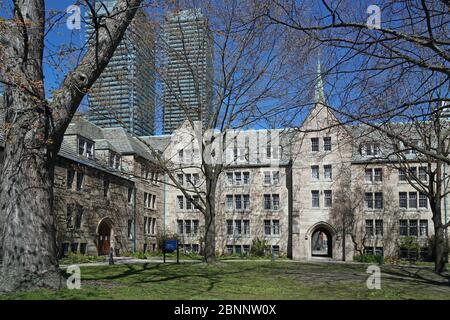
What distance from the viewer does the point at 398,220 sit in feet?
131

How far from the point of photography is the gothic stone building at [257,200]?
113 feet

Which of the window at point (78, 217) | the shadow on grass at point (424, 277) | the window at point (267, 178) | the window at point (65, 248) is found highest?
the window at point (267, 178)

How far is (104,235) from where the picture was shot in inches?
1391

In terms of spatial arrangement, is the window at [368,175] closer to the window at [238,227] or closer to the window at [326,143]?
the window at [326,143]

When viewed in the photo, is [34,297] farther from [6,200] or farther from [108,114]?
[108,114]

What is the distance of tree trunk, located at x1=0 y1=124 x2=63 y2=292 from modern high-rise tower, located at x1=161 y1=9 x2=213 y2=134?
495 inches

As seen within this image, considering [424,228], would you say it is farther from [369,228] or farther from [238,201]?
[238,201]

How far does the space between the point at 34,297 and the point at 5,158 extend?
10.5 feet

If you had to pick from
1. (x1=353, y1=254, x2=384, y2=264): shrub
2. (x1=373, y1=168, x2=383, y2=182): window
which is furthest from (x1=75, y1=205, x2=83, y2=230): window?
(x1=373, y1=168, x2=383, y2=182): window

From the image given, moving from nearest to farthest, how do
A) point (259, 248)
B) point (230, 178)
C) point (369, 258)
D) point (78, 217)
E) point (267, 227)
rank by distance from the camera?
point (78, 217) → point (369, 258) → point (259, 248) → point (267, 227) → point (230, 178)

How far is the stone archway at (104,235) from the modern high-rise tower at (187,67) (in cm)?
1414

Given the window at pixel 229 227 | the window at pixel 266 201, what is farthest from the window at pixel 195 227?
the window at pixel 266 201

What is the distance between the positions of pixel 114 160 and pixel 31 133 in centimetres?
2833

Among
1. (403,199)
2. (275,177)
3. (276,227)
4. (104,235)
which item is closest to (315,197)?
(275,177)
